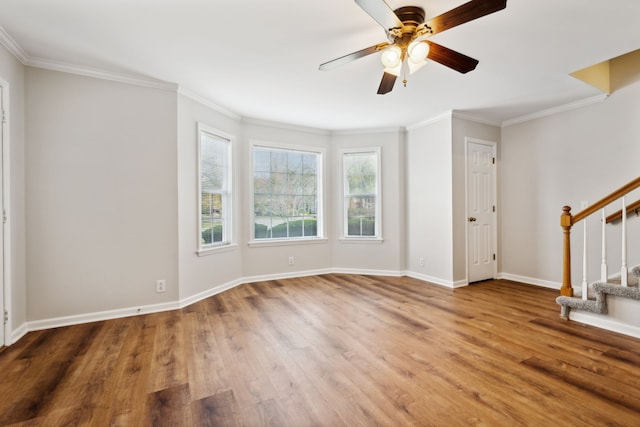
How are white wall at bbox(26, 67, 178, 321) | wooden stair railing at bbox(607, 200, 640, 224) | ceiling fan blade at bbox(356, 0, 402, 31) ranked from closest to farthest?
1. ceiling fan blade at bbox(356, 0, 402, 31)
2. white wall at bbox(26, 67, 178, 321)
3. wooden stair railing at bbox(607, 200, 640, 224)

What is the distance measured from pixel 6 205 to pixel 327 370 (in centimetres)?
284

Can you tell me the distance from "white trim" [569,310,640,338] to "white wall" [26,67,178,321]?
13.4 ft

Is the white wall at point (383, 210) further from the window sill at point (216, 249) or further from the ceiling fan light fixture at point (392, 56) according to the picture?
the ceiling fan light fixture at point (392, 56)

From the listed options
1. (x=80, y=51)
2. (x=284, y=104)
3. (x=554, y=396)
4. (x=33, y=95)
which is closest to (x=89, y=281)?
(x=33, y=95)

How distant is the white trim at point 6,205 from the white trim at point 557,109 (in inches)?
229

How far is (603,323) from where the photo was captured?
2609mm

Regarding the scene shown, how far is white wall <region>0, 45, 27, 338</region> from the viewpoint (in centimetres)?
242

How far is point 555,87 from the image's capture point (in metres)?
3.25

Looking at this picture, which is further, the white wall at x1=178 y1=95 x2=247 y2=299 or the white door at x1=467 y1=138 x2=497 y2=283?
the white door at x1=467 y1=138 x2=497 y2=283

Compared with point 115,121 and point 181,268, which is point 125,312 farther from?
point 115,121

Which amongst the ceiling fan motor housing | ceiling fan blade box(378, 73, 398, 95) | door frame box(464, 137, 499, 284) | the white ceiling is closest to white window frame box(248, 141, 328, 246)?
the white ceiling

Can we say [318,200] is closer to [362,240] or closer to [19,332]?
[362,240]

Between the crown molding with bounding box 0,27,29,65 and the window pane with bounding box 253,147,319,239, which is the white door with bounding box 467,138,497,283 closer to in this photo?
the window pane with bounding box 253,147,319,239

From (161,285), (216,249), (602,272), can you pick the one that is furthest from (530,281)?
(161,285)
